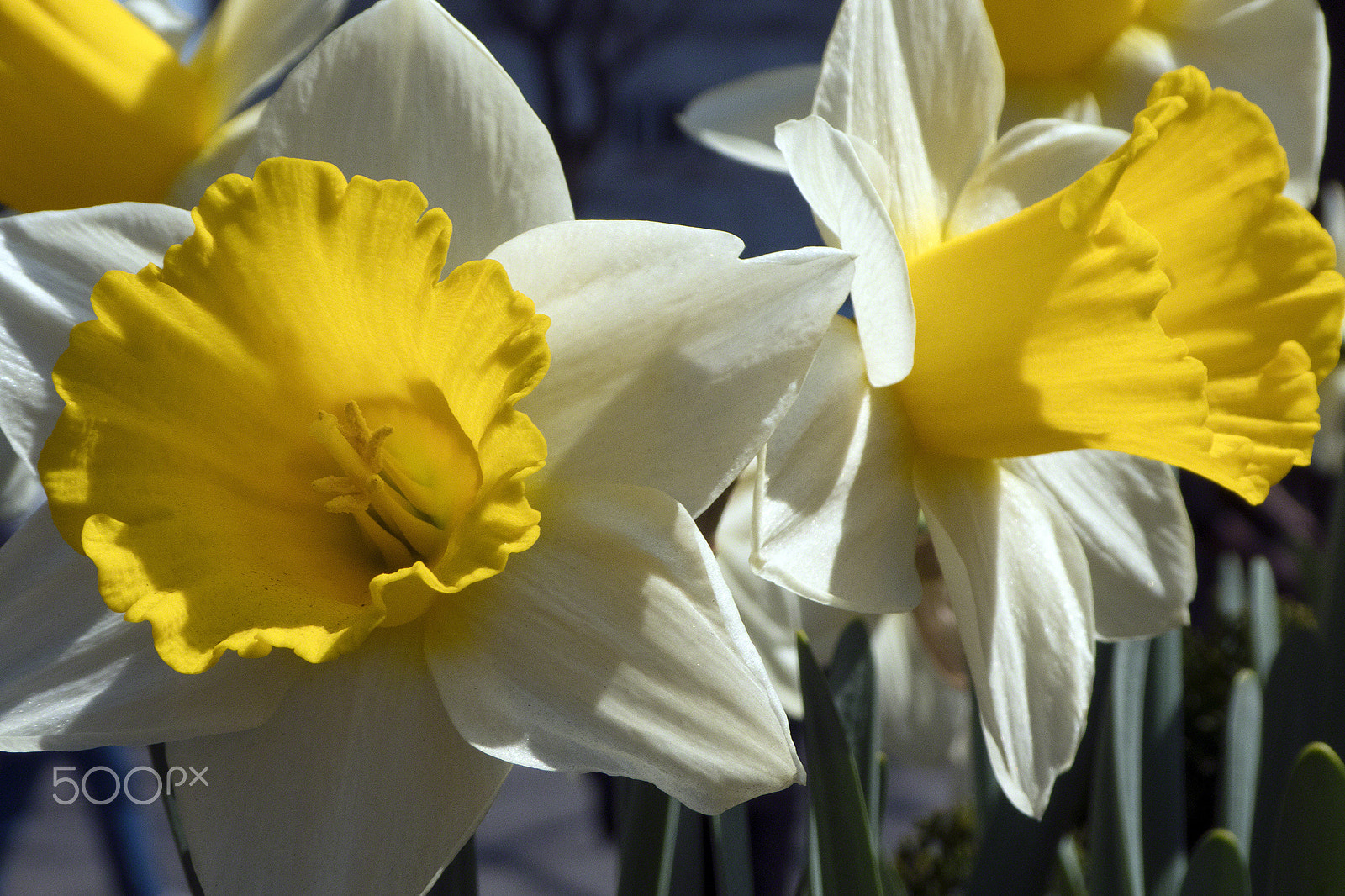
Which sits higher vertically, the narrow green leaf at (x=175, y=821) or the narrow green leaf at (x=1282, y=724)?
the narrow green leaf at (x=175, y=821)

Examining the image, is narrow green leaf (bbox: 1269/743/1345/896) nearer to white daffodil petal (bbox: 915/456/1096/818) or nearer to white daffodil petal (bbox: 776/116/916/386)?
white daffodil petal (bbox: 915/456/1096/818)

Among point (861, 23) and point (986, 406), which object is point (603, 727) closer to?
point (986, 406)

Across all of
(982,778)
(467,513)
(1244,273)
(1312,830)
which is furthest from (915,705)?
(467,513)

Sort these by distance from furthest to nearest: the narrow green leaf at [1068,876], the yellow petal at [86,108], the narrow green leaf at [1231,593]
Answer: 1. the narrow green leaf at [1231,593]
2. the narrow green leaf at [1068,876]
3. the yellow petal at [86,108]

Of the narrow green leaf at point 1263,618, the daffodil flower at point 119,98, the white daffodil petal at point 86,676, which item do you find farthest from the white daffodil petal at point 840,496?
the narrow green leaf at point 1263,618

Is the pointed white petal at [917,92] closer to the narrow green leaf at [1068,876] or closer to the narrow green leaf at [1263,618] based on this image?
the narrow green leaf at [1068,876]

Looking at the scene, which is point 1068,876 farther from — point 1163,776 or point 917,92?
point 917,92
